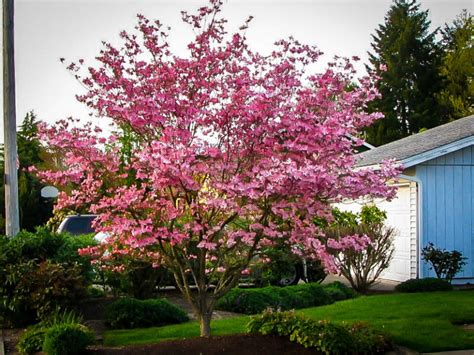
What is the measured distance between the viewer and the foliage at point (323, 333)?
731 centimetres

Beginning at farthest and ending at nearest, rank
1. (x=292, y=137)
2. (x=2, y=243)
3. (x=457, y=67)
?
(x=457, y=67) < (x=2, y=243) < (x=292, y=137)

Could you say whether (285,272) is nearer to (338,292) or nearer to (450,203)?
(338,292)

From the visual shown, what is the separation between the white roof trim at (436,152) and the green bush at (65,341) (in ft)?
28.0

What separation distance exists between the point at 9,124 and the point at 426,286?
825 cm

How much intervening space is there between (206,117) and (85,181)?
1.69 metres

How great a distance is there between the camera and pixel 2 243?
1030 centimetres

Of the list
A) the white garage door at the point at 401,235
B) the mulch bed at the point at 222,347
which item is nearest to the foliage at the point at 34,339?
the mulch bed at the point at 222,347

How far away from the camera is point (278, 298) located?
11.1 meters

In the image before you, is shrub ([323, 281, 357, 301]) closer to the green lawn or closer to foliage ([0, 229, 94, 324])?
the green lawn

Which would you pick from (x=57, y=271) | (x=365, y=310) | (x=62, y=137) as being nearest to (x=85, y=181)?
(x=62, y=137)

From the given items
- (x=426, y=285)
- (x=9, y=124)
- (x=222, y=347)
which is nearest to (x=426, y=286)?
(x=426, y=285)

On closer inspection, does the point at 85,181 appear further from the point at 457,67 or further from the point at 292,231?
the point at 457,67

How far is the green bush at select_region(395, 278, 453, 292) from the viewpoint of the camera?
13.0 metres

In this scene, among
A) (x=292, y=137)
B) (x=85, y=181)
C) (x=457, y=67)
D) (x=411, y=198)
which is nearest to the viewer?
(x=292, y=137)
